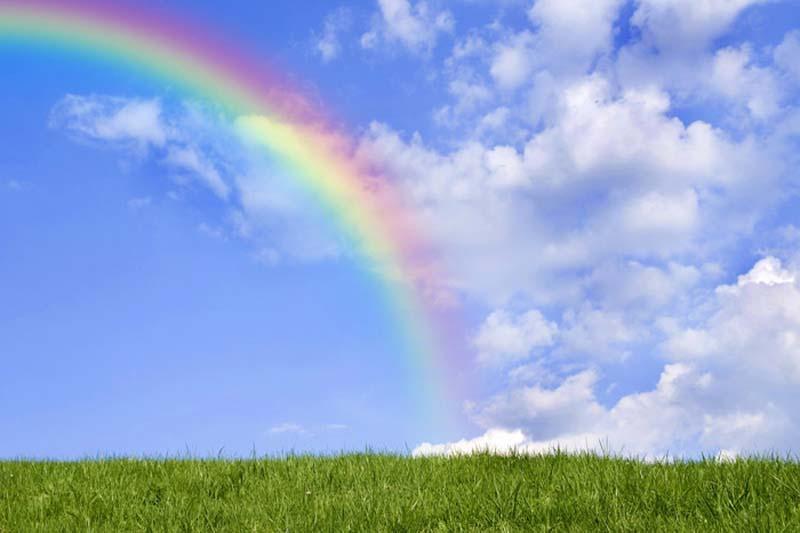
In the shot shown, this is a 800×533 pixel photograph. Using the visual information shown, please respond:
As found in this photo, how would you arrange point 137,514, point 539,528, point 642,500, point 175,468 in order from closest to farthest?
point 539,528
point 642,500
point 137,514
point 175,468

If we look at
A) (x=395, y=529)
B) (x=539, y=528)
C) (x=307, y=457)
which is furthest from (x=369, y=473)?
(x=539, y=528)

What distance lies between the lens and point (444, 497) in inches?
294

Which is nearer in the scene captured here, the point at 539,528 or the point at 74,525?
the point at 539,528

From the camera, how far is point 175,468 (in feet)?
30.5

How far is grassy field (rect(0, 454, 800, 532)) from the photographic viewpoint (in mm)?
6859

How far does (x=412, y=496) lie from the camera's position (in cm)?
762

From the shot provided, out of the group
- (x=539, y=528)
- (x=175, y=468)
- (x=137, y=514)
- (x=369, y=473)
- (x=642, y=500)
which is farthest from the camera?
(x=175, y=468)

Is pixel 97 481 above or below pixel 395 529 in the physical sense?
above

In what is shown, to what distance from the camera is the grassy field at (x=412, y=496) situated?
686cm

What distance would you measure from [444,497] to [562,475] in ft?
4.22

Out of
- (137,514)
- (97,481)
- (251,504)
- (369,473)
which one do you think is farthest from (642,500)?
(97,481)

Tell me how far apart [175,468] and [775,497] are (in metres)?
6.07

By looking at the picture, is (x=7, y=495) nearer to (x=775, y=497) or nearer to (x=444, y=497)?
(x=444, y=497)

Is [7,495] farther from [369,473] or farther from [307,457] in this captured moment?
[369,473]
